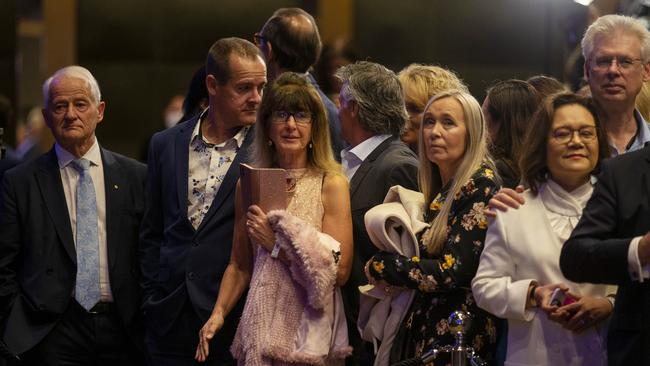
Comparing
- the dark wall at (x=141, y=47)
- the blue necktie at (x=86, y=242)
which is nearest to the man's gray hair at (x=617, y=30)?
the blue necktie at (x=86, y=242)

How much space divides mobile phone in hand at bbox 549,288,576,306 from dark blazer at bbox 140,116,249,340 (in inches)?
53.6

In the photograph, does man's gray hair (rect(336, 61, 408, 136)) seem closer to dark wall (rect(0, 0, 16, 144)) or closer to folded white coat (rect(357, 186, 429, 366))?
folded white coat (rect(357, 186, 429, 366))

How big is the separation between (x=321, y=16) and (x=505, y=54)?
145 centimetres

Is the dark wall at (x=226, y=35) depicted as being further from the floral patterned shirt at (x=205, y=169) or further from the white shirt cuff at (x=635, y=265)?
the white shirt cuff at (x=635, y=265)

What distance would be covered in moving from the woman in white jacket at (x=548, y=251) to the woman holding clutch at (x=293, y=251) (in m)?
0.63

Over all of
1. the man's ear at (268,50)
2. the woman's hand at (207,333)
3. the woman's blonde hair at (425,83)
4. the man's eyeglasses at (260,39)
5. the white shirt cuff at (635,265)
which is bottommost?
the woman's hand at (207,333)

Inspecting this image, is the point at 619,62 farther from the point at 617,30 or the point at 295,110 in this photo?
the point at 295,110

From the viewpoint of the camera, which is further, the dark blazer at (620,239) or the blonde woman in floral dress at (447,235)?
the blonde woman in floral dress at (447,235)

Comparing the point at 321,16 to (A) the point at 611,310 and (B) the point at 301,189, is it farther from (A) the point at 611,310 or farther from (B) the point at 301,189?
(A) the point at 611,310

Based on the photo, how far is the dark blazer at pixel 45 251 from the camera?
16.1ft

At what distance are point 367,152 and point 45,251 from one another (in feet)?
4.37

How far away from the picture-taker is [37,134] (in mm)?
10383

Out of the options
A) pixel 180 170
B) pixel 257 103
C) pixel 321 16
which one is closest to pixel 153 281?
pixel 180 170

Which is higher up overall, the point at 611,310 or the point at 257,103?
the point at 257,103
